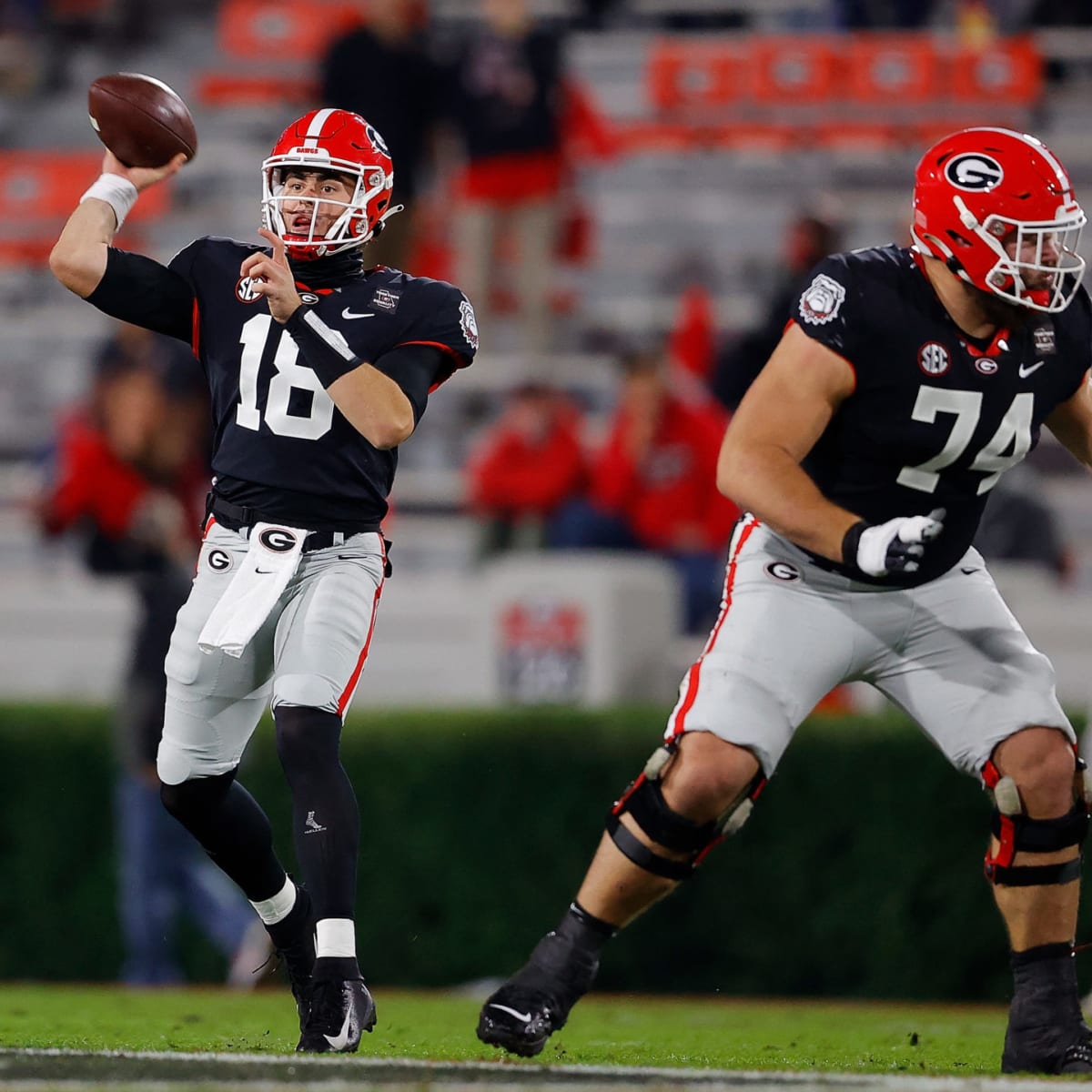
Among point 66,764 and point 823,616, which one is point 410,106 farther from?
point 823,616

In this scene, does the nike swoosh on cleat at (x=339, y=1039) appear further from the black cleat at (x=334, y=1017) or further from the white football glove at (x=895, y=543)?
the white football glove at (x=895, y=543)

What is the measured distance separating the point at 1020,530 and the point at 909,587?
4648 millimetres

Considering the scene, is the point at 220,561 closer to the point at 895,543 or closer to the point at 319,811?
the point at 319,811

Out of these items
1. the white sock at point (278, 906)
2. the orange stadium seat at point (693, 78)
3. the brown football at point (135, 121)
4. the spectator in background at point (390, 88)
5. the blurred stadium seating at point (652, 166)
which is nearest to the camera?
the white sock at point (278, 906)

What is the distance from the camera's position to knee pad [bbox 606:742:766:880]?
436cm

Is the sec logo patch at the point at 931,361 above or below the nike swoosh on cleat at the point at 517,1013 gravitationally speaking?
above

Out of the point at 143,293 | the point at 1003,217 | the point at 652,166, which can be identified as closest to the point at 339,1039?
the point at 143,293

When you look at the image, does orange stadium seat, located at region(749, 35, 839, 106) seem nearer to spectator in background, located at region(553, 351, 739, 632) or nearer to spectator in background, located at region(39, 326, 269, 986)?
spectator in background, located at region(553, 351, 739, 632)

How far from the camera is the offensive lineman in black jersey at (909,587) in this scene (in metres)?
4.34

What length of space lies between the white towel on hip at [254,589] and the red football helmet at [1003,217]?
5.04 feet

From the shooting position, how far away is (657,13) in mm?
14961

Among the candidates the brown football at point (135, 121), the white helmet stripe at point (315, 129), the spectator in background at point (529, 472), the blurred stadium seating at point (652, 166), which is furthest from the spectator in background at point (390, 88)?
the white helmet stripe at point (315, 129)

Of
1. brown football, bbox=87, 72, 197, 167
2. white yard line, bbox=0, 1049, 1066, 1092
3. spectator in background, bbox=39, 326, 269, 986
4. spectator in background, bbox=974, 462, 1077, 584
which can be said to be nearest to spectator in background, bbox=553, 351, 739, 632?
spectator in background, bbox=974, 462, 1077, 584

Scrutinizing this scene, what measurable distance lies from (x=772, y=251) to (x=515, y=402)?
3.53 meters
